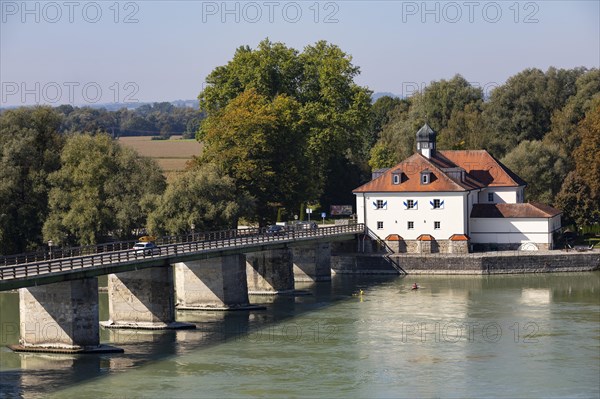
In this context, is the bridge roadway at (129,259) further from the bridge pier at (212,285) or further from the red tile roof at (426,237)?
the red tile roof at (426,237)

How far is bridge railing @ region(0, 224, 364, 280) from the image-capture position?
60.8 m

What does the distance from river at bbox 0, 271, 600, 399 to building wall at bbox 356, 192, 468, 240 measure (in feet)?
49.5

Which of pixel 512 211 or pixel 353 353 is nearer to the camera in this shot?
pixel 353 353

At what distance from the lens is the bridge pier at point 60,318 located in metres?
61.8

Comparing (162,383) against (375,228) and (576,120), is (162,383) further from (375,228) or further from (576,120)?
(576,120)

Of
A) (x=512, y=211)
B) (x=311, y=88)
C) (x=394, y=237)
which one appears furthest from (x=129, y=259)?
(x=311, y=88)

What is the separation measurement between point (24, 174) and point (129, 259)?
30.5 metres

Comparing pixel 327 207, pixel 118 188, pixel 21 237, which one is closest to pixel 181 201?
pixel 118 188

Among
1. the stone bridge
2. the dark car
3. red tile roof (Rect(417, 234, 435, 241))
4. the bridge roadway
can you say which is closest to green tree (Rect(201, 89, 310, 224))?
the dark car

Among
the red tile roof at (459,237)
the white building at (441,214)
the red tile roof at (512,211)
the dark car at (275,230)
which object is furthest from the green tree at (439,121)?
the dark car at (275,230)

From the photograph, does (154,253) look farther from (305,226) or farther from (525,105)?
(525,105)

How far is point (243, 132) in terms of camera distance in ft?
328

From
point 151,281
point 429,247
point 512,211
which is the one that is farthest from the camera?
point 512,211

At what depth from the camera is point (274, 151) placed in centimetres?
10131
